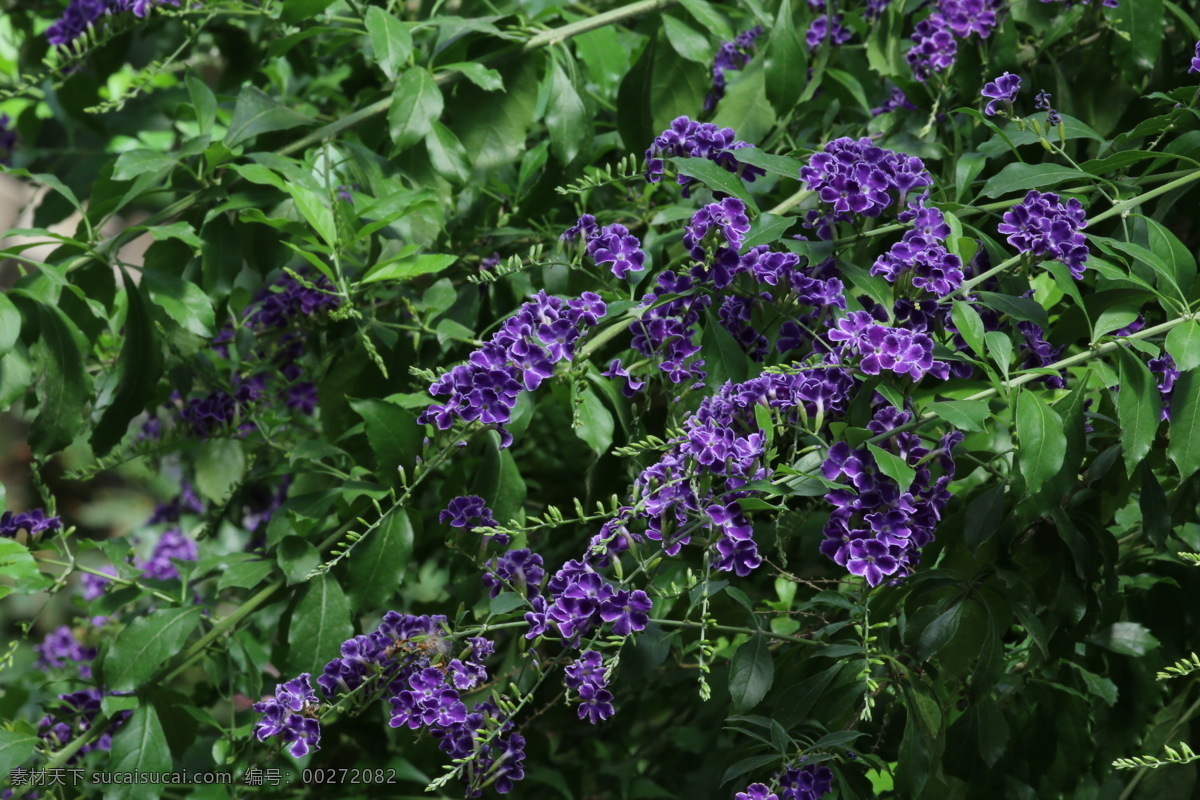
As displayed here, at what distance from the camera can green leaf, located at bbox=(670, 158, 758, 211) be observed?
1343mm

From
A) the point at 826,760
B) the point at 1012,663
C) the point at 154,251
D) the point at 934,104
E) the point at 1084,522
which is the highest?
the point at 934,104

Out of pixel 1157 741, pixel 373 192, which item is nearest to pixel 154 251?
pixel 373 192

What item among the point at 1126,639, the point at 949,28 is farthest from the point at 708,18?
the point at 1126,639

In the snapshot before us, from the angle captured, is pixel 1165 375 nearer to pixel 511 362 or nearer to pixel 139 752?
pixel 511 362

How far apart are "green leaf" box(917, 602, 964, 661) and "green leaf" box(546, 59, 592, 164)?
97 centimetres

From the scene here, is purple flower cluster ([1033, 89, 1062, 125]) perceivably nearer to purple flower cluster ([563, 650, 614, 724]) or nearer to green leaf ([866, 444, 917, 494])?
green leaf ([866, 444, 917, 494])

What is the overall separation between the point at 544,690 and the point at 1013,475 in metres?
0.91

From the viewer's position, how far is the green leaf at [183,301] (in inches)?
66.0

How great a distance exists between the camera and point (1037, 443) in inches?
46.4

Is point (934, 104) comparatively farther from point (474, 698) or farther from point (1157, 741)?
point (474, 698)

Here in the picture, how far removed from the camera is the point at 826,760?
1.33m

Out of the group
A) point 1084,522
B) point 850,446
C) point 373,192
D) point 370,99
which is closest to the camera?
point 850,446

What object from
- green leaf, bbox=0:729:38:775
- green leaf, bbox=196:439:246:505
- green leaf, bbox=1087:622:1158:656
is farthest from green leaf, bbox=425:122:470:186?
green leaf, bbox=1087:622:1158:656

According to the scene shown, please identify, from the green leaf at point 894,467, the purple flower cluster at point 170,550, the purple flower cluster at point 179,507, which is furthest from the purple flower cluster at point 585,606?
the purple flower cluster at point 170,550
